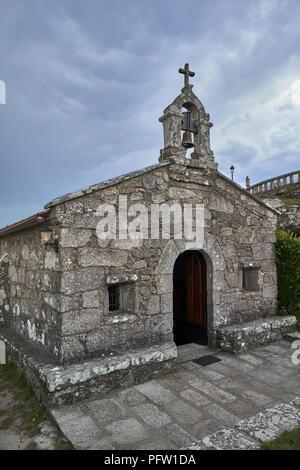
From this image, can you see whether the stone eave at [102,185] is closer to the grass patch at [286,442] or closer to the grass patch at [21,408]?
the grass patch at [21,408]

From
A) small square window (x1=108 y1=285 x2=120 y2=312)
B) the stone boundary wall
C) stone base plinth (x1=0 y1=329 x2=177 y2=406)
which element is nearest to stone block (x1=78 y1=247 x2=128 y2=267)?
small square window (x1=108 y1=285 x2=120 y2=312)

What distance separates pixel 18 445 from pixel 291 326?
540 centimetres

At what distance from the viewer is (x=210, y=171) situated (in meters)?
5.52

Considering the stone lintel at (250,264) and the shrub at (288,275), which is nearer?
the stone lintel at (250,264)

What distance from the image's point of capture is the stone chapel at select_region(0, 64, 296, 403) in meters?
3.92

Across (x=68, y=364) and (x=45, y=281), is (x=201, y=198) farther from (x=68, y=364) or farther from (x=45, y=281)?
(x=68, y=364)

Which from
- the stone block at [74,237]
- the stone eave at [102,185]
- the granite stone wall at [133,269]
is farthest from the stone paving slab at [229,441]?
the stone eave at [102,185]

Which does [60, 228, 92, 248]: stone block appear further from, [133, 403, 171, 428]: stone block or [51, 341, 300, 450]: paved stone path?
[133, 403, 171, 428]: stone block

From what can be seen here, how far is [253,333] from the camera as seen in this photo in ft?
18.1

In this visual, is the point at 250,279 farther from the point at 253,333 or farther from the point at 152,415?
the point at 152,415

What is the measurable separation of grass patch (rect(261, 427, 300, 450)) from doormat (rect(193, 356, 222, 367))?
6.25 feet

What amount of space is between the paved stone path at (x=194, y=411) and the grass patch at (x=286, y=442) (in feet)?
0.27

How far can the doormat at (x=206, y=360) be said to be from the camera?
4.83 metres

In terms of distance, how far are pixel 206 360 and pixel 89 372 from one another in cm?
218
